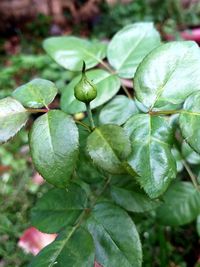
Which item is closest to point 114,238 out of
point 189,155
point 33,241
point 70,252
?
point 70,252

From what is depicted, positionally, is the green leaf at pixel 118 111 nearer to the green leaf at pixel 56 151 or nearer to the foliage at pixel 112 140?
the foliage at pixel 112 140

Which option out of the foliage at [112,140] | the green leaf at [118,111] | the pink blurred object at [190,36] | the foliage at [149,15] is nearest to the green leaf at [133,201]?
the foliage at [112,140]

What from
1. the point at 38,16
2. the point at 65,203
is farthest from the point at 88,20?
the point at 65,203

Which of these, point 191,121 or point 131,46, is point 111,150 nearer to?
point 191,121

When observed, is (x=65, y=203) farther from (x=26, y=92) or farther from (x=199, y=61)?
(x=199, y=61)

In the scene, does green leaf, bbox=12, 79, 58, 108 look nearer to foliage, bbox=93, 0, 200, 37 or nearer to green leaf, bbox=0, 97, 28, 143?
green leaf, bbox=0, 97, 28, 143
